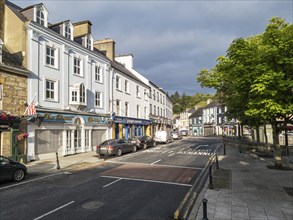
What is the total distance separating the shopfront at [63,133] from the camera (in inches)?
747

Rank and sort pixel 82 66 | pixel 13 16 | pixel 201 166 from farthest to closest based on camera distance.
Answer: pixel 82 66
pixel 13 16
pixel 201 166

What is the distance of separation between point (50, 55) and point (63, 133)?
724 cm

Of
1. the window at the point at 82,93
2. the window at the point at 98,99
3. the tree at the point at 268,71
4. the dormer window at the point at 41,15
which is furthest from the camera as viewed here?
the window at the point at 98,99

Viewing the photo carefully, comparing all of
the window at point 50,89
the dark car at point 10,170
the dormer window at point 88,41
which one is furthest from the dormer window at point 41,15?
the dark car at point 10,170

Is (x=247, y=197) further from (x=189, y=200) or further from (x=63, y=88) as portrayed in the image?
(x=63, y=88)

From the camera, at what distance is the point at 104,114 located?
2825cm

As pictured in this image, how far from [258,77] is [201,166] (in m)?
7.31

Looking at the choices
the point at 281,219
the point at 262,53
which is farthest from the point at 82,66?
the point at 281,219

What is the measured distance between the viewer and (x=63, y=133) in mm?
21906

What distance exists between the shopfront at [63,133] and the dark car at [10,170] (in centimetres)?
658

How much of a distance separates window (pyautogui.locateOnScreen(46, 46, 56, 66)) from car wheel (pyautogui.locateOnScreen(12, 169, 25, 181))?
1151cm

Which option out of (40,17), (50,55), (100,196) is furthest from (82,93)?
(100,196)

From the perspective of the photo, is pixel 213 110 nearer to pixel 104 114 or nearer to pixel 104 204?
pixel 104 114

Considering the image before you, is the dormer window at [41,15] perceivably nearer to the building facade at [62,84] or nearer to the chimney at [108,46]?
the building facade at [62,84]
